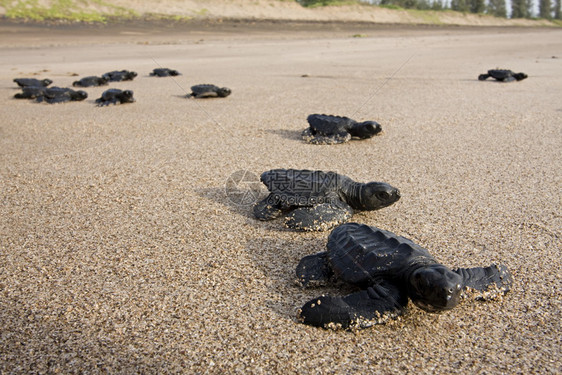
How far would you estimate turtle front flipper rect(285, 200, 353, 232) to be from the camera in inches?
109

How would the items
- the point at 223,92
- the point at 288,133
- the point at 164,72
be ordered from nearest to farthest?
the point at 288,133 < the point at 223,92 < the point at 164,72

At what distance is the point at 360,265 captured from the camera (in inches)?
81.0

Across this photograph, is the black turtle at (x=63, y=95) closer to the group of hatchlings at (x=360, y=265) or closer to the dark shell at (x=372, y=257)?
the group of hatchlings at (x=360, y=265)

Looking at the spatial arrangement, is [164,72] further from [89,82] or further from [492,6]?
[492,6]

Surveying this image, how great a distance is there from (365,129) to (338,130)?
0.28 metres

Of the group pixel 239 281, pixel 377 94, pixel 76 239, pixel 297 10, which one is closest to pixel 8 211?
pixel 76 239

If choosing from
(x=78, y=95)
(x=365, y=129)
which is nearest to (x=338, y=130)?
(x=365, y=129)

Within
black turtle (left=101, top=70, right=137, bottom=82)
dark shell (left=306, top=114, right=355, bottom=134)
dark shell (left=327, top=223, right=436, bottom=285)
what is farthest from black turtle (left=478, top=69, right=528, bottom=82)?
dark shell (left=327, top=223, right=436, bottom=285)

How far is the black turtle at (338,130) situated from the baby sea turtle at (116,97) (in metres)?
3.39

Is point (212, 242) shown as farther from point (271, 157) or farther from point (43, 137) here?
point (43, 137)

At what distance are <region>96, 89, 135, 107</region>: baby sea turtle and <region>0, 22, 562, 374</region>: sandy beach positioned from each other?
11.6 inches

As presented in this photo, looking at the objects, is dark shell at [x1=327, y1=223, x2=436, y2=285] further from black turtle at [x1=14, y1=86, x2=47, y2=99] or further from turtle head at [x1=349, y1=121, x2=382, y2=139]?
black turtle at [x1=14, y1=86, x2=47, y2=99]

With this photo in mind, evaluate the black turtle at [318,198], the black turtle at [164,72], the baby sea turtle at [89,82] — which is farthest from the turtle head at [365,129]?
the black turtle at [164,72]

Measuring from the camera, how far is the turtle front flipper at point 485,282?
2.06 meters
